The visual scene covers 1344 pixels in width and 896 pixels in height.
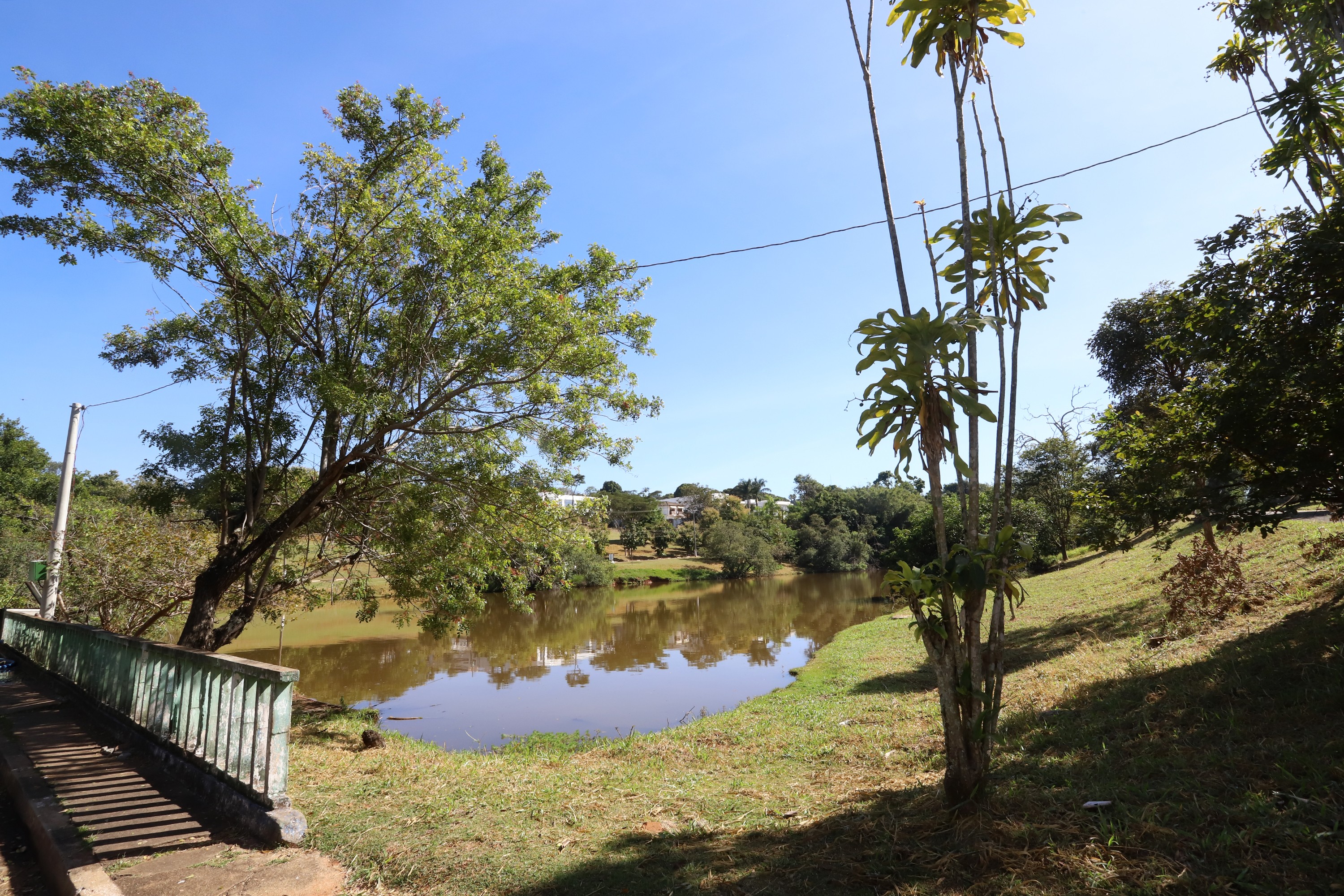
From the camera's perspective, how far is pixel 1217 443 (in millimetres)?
6562

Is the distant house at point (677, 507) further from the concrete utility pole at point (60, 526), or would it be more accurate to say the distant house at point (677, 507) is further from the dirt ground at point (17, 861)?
the dirt ground at point (17, 861)

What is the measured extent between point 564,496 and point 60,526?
8.57 meters

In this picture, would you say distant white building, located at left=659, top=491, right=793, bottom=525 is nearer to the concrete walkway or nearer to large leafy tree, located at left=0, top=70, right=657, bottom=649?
large leafy tree, located at left=0, top=70, right=657, bottom=649

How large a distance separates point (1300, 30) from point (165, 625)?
68.5 feet

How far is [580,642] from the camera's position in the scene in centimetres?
2289

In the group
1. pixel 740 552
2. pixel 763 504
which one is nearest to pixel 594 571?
pixel 740 552

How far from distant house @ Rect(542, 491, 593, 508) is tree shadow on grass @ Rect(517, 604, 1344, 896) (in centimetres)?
564

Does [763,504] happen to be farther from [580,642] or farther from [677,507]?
[580,642]

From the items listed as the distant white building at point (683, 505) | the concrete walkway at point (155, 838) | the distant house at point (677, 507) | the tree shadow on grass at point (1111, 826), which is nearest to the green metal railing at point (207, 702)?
the concrete walkway at point (155, 838)

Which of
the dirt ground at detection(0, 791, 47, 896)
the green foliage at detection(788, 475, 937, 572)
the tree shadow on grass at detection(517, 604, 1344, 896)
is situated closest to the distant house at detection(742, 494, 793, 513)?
the green foliage at detection(788, 475, 937, 572)

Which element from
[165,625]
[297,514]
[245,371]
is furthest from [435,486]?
[165,625]

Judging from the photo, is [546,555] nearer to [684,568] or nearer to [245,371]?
[245,371]

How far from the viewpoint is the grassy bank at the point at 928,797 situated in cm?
327

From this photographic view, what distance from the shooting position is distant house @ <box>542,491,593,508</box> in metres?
A: 9.61
